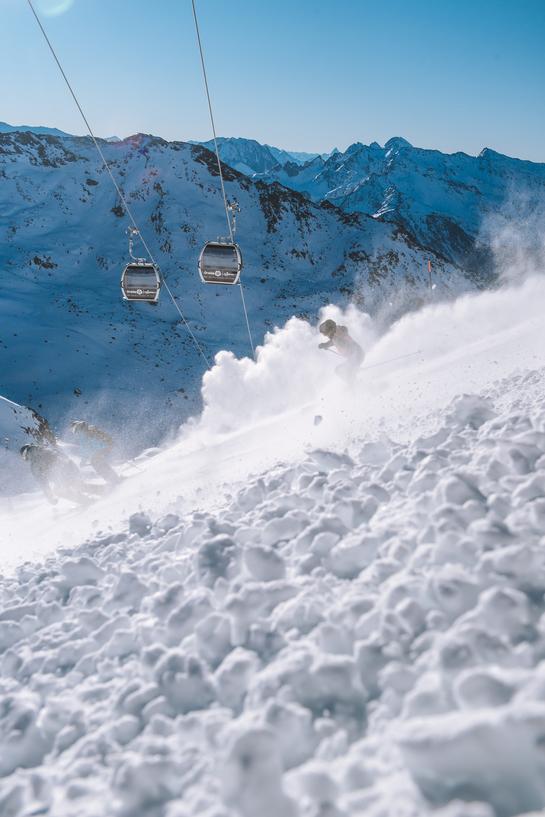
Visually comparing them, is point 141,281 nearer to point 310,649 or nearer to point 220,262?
point 220,262

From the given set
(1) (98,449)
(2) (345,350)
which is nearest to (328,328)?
(2) (345,350)

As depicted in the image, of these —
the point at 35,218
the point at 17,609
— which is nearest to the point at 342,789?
the point at 17,609

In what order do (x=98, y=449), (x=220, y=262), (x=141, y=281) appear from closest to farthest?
(x=98, y=449), (x=220, y=262), (x=141, y=281)

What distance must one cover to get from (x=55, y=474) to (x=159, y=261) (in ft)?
149

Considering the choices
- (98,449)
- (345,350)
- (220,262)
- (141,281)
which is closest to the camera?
(345,350)

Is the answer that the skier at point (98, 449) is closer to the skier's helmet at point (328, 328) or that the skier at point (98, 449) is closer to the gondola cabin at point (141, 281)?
the skier's helmet at point (328, 328)

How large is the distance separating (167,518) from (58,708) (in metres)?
2.39

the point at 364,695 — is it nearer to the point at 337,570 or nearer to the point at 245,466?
the point at 337,570

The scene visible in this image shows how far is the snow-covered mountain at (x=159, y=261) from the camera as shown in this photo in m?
35.2

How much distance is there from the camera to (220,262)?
1480 cm

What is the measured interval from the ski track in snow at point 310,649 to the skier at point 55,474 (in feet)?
19.2

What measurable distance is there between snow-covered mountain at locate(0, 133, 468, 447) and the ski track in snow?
87.1 ft

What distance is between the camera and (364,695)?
2150 mm

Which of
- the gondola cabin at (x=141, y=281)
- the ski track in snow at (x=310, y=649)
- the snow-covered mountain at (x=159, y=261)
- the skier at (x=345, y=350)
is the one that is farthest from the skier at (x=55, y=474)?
the snow-covered mountain at (x=159, y=261)
